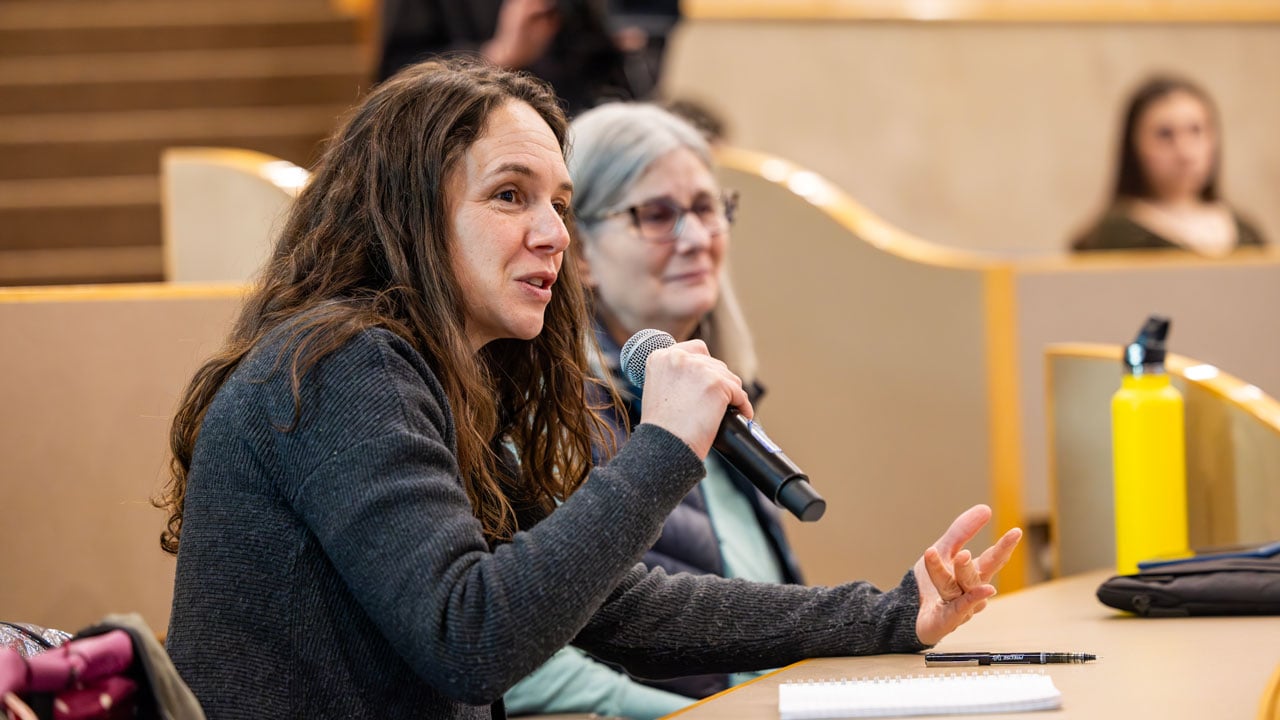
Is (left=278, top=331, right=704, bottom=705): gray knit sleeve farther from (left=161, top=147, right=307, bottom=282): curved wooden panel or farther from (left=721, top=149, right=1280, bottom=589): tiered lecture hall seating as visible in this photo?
(left=721, top=149, right=1280, bottom=589): tiered lecture hall seating

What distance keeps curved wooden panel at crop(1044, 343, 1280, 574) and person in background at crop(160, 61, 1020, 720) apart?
0.62 metres

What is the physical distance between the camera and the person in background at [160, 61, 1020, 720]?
96 centimetres

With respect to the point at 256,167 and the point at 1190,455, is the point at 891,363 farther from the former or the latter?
the point at 256,167

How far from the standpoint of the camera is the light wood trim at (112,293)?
1603 mm

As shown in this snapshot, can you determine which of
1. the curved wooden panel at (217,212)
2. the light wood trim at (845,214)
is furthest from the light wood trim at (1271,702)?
the curved wooden panel at (217,212)

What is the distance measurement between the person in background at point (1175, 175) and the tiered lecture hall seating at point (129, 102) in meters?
2.34

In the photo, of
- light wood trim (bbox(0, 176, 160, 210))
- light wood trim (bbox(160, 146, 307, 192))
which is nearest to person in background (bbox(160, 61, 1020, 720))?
light wood trim (bbox(160, 146, 307, 192))

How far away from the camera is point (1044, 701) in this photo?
101cm

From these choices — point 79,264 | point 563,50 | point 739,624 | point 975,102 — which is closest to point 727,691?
point 739,624

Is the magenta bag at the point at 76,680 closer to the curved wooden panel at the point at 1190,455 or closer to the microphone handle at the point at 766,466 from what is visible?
the microphone handle at the point at 766,466

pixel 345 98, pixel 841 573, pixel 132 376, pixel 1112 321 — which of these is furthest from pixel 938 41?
pixel 132 376

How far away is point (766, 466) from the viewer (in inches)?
40.9

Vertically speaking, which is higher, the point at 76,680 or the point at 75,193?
the point at 75,193

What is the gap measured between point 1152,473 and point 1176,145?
2508mm
